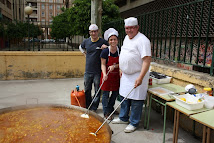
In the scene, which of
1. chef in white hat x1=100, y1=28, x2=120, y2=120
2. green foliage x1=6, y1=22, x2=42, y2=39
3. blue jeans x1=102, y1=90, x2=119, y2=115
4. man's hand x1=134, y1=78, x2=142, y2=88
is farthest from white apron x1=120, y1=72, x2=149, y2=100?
green foliage x1=6, y1=22, x2=42, y2=39

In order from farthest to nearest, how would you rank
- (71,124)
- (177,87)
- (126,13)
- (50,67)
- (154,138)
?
(126,13)
(50,67)
(177,87)
(154,138)
(71,124)

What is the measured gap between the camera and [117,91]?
426 cm

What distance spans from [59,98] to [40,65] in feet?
8.95

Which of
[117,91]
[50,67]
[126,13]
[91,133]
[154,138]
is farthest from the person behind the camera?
[126,13]

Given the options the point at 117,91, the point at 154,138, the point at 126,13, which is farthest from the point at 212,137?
the point at 126,13

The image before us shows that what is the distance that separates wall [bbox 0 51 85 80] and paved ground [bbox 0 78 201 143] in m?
0.32

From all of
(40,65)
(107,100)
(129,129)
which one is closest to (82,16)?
(40,65)

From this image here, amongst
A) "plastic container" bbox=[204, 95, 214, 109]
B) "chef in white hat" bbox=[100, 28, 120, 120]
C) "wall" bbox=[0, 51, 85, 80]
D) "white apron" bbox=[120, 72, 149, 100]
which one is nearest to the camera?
"plastic container" bbox=[204, 95, 214, 109]

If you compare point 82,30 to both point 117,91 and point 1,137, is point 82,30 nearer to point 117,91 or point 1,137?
point 117,91

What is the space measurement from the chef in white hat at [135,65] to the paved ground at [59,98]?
0.25 m

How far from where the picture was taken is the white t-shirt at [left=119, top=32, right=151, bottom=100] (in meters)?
3.33

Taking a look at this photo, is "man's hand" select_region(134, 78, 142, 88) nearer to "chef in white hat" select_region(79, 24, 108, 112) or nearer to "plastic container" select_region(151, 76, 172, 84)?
"plastic container" select_region(151, 76, 172, 84)

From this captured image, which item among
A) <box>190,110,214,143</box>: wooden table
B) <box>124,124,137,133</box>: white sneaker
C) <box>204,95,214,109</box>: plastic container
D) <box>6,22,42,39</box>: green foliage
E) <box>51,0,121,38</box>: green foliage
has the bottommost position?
<box>124,124,137,133</box>: white sneaker

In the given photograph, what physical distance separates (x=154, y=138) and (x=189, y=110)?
118cm
